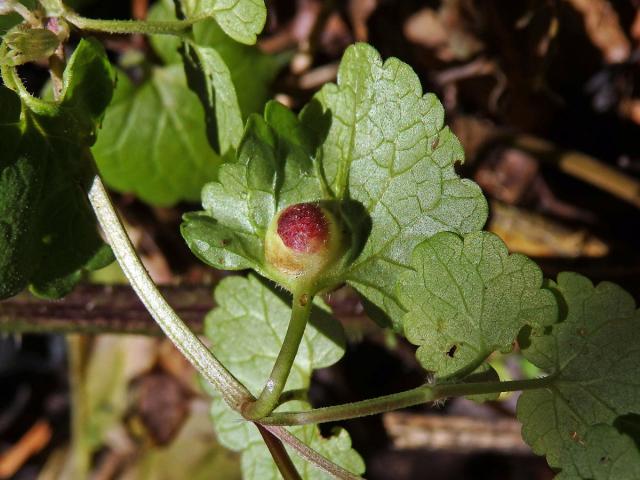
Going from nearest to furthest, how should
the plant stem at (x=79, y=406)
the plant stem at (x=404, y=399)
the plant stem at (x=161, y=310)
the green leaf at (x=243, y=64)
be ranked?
the plant stem at (x=404, y=399) < the plant stem at (x=161, y=310) < the green leaf at (x=243, y=64) < the plant stem at (x=79, y=406)

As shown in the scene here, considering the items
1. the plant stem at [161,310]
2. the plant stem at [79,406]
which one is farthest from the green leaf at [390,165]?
the plant stem at [79,406]

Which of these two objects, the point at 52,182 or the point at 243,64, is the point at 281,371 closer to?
the point at 52,182

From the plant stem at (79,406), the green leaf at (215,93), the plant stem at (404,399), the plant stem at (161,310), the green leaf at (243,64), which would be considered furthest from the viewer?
the plant stem at (79,406)

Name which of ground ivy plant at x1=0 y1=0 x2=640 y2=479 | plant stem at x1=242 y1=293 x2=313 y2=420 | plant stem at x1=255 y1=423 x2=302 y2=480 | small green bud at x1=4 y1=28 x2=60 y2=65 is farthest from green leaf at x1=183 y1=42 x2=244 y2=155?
plant stem at x1=255 y1=423 x2=302 y2=480

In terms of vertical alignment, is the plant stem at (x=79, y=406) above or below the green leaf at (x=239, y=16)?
below

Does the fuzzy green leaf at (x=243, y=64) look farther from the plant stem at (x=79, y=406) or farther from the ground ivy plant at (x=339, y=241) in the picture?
the plant stem at (x=79, y=406)

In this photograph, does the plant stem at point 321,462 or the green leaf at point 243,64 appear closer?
the plant stem at point 321,462

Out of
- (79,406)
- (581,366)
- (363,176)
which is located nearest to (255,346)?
(363,176)
